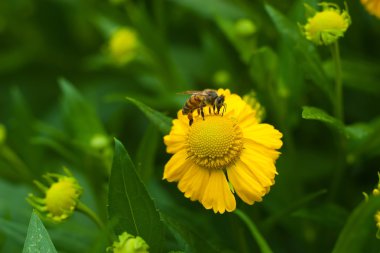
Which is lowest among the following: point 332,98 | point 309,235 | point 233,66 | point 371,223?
point 371,223

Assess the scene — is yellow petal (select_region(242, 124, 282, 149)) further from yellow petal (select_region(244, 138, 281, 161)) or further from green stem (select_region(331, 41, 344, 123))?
green stem (select_region(331, 41, 344, 123))

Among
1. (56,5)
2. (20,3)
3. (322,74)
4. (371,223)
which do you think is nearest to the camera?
(371,223)

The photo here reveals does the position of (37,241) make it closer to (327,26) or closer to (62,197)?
(62,197)

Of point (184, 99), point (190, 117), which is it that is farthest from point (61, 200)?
point (184, 99)

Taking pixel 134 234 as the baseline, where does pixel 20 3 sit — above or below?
above

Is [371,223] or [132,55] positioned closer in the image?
[371,223]

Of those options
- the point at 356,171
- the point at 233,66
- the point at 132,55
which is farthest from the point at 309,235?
the point at 132,55

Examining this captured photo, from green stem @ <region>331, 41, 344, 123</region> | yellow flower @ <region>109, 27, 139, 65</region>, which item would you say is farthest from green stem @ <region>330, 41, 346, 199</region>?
yellow flower @ <region>109, 27, 139, 65</region>

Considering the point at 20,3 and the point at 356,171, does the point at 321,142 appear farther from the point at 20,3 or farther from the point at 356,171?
the point at 20,3
